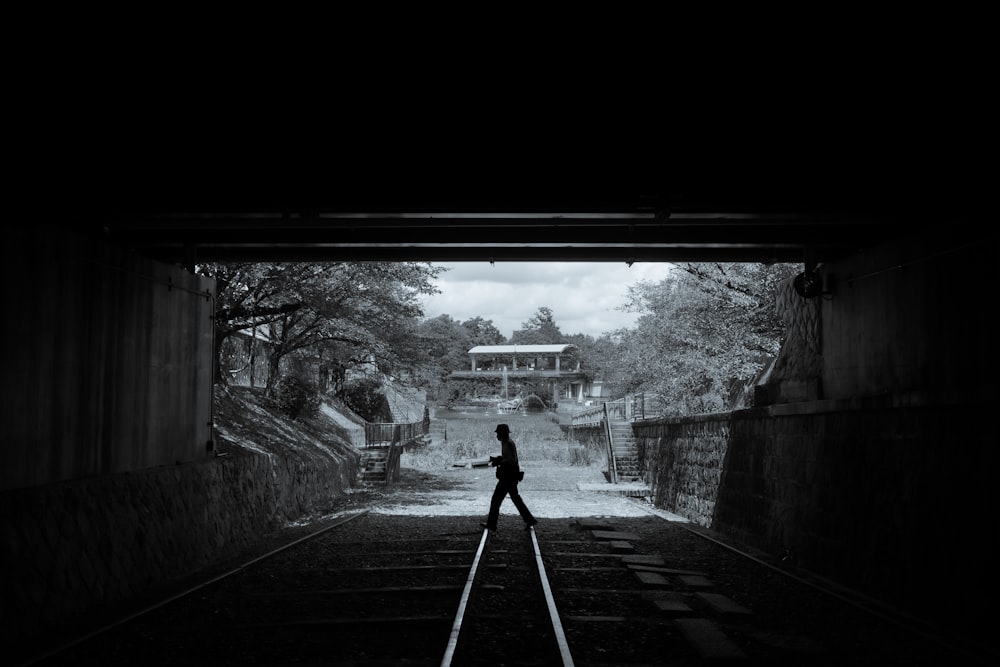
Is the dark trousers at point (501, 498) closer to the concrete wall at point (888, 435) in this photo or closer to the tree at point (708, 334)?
the concrete wall at point (888, 435)

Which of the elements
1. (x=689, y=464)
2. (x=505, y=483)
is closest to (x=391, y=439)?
(x=689, y=464)

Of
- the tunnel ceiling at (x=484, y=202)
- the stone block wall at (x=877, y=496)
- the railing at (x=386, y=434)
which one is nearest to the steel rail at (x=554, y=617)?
the stone block wall at (x=877, y=496)

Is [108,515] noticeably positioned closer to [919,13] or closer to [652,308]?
[919,13]

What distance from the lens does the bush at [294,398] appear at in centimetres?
2869

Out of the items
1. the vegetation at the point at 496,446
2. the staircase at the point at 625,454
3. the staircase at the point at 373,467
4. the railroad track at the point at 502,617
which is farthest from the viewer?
the vegetation at the point at 496,446

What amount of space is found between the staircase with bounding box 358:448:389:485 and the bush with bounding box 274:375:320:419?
8.61ft

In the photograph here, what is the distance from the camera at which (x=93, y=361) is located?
909cm

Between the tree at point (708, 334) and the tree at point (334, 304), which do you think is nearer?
the tree at point (334, 304)

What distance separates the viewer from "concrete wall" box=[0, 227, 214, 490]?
7.66 metres

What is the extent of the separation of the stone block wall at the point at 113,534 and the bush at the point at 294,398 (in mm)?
14246

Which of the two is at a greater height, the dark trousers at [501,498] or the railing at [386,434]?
the railing at [386,434]

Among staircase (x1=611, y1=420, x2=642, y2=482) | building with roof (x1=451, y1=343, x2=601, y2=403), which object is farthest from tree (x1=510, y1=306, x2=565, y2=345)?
staircase (x1=611, y1=420, x2=642, y2=482)

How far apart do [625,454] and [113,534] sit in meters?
23.9

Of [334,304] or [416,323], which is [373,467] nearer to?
[416,323]
